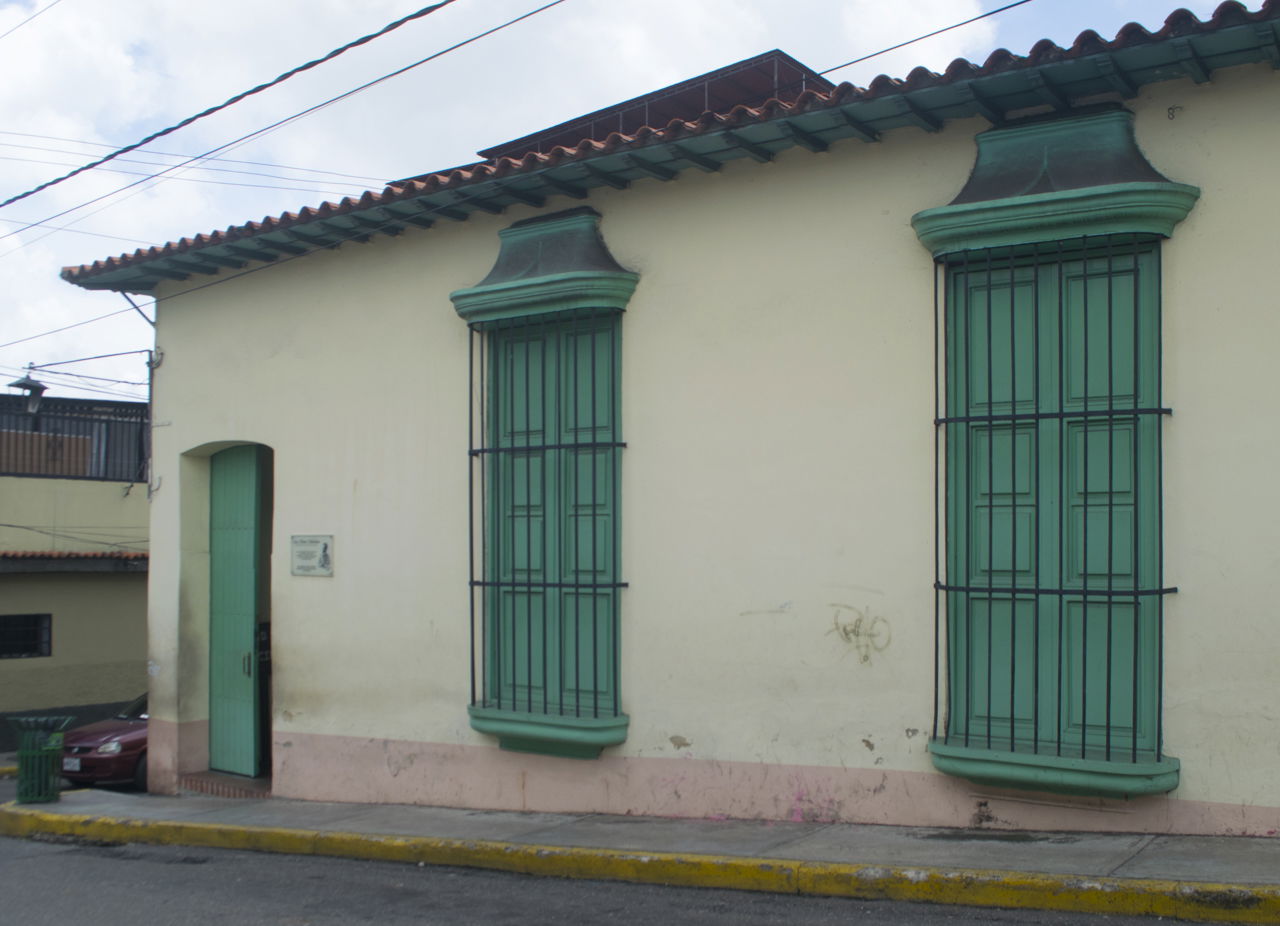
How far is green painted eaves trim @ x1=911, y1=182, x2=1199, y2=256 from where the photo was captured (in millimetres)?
6215

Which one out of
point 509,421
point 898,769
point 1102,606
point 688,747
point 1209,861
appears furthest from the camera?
point 509,421

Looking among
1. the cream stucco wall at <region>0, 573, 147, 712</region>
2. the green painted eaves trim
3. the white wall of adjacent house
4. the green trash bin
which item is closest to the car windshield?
the white wall of adjacent house

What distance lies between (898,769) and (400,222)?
5.16 meters

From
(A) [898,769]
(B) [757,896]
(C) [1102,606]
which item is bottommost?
(B) [757,896]

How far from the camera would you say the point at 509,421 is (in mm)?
8773

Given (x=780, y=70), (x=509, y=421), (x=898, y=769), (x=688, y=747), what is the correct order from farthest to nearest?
(x=780, y=70) → (x=509, y=421) → (x=688, y=747) → (x=898, y=769)

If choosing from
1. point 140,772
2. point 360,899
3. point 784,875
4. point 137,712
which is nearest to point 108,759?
point 140,772

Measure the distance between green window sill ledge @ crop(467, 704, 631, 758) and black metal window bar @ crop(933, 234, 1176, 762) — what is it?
2.17 metres

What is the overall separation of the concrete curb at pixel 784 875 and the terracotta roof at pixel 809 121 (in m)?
3.78

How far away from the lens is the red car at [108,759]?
40.8ft

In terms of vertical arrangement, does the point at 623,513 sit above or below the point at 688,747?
above

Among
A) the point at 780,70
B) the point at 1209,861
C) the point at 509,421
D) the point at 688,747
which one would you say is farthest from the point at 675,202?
the point at 780,70

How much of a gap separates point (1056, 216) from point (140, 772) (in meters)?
10.3

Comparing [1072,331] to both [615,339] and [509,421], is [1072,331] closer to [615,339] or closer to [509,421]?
[615,339]
